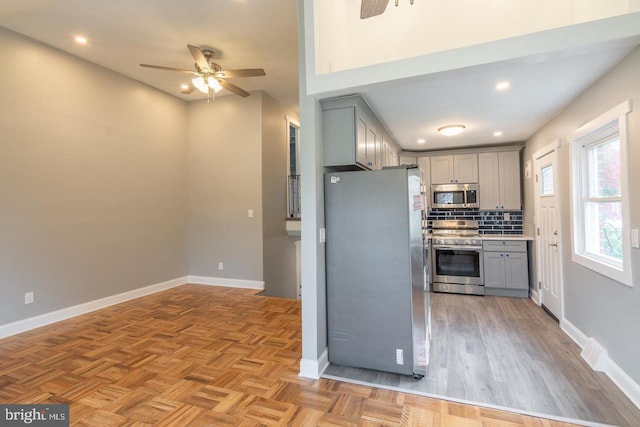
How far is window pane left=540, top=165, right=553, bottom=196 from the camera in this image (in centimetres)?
371

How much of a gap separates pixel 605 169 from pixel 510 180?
7.82 ft

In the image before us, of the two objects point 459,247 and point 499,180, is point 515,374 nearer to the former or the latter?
point 459,247

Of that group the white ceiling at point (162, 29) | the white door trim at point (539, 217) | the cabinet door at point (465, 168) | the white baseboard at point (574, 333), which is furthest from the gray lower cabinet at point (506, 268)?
the white ceiling at point (162, 29)

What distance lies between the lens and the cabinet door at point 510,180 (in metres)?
4.89

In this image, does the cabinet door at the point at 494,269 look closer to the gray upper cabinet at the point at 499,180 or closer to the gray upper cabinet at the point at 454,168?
the gray upper cabinet at the point at 499,180


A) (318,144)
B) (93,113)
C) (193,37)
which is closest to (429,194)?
(318,144)

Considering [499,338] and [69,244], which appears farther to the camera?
[69,244]

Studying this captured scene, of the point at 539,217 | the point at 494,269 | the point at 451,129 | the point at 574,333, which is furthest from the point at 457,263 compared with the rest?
the point at 451,129

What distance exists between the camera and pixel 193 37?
341 centimetres

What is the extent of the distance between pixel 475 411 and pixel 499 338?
1383 mm

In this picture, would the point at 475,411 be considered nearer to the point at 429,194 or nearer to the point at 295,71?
the point at 429,194

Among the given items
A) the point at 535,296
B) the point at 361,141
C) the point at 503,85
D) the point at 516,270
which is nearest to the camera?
the point at 503,85

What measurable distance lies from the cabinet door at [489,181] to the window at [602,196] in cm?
202

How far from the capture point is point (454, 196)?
521 cm
